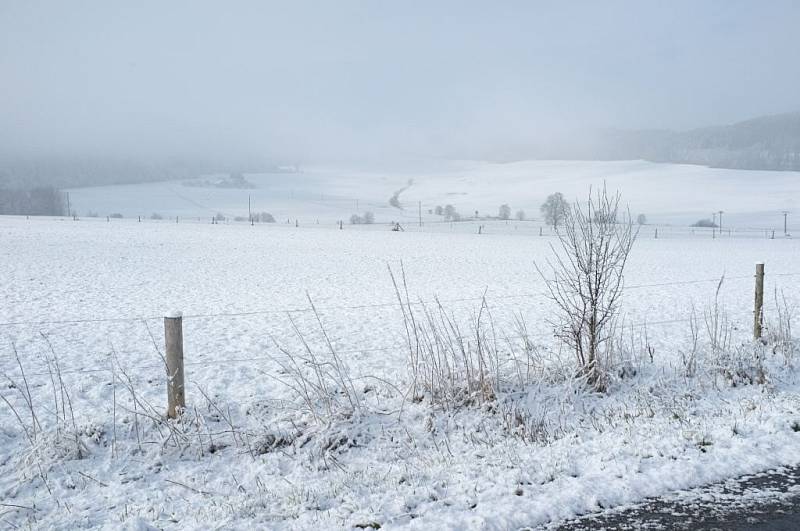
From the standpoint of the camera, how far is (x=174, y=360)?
6.52 meters

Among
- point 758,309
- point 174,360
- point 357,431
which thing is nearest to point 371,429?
point 357,431

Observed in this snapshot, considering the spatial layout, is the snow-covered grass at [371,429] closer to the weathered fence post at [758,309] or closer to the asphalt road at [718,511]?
the asphalt road at [718,511]

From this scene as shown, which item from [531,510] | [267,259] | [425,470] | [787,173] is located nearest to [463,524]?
[531,510]

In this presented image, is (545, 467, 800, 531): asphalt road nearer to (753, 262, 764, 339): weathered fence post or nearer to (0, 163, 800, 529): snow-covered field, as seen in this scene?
(0, 163, 800, 529): snow-covered field

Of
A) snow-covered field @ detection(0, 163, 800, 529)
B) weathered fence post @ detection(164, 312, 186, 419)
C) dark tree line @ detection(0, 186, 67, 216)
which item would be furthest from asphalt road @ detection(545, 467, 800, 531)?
dark tree line @ detection(0, 186, 67, 216)

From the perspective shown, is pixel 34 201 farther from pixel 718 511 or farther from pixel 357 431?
pixel 718 511

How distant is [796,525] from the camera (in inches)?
171

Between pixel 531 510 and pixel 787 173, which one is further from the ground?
pixel 787 173

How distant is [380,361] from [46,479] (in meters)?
5.47

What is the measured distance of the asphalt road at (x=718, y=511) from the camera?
4.39 meters

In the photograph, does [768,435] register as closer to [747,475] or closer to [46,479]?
[747,475]

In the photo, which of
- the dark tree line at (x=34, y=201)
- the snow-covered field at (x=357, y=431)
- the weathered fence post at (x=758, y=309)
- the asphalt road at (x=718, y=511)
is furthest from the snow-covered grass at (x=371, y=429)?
the dark tree line at (x=34, y=201)

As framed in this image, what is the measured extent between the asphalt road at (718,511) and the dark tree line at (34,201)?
176843 mm

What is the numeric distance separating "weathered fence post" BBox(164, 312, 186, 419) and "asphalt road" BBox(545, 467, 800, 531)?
4.49 m
